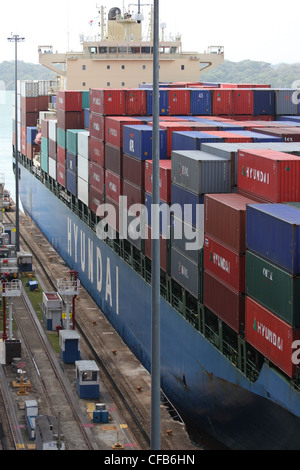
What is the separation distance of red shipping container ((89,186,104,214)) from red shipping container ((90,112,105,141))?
2.74 metres

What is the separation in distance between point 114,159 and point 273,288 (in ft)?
64.7

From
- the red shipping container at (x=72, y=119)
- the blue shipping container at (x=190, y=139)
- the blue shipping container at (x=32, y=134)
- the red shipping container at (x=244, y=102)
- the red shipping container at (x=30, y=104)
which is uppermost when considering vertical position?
the red shipping container at (x=30, y=104)

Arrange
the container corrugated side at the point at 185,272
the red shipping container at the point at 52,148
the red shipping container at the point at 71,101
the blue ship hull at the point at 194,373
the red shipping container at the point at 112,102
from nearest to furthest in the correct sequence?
the blue ship hull at the point at 194,373 → the container corrugated side at the point at 185,272 → the red shipping container at the point at 112,102 → the red shipping container at the point at 71,101 → the red shipping container at the point at 52,148

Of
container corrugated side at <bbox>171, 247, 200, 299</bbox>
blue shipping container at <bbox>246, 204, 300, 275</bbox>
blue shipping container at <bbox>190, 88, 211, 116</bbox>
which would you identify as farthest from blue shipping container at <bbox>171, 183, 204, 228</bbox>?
blue shipping container at <bbox>190, 88, 211, 116</bbox>

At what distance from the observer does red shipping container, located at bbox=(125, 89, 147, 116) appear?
43.9 meters

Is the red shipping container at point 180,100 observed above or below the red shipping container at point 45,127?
above

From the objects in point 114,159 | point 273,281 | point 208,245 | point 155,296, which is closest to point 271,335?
point 273,281

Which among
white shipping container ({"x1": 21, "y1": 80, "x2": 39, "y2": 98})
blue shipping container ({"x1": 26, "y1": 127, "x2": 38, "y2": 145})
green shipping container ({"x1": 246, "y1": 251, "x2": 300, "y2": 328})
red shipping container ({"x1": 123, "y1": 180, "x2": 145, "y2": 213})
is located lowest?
green shipping container ({"x1": 246, "y1": 251, "x2": 300, "y2": 328})

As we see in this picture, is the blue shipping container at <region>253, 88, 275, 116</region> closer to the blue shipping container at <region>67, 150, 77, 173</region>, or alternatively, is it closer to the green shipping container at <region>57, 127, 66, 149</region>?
the blue shipping container at <region>67, 150, 77, 173</region>

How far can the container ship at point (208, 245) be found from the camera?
22.5 metres

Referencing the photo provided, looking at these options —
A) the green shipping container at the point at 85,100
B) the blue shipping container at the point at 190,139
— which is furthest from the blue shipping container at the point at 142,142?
the green shipping container at the point at 85,100

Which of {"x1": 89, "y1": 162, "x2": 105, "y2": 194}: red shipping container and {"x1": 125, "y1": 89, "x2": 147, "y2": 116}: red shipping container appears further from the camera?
{"x1": 125, "y1": 89, "x2": 147, "y2": 116}: red shipping container

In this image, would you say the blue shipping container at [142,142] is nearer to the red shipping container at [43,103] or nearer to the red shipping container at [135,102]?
the red shipping container at [135,102]

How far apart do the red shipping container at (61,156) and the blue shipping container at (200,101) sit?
551 inches
